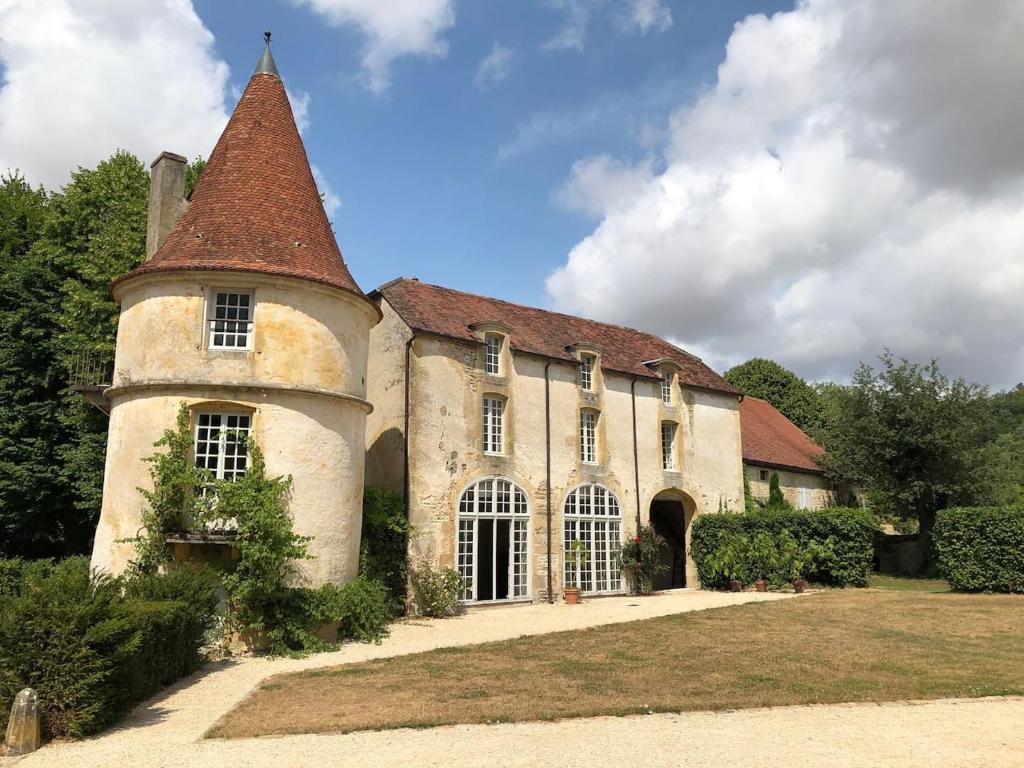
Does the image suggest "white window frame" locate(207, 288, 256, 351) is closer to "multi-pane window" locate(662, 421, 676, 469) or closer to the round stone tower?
the round stone tower

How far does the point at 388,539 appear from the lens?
17.7 meters

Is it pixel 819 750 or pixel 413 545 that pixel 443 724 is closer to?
pixel 819 750

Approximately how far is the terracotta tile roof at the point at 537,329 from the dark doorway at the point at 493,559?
4.85 m

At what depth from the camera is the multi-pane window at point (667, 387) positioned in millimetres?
24906

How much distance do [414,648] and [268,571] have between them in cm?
283

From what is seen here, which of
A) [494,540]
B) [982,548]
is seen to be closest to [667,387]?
[494,540]

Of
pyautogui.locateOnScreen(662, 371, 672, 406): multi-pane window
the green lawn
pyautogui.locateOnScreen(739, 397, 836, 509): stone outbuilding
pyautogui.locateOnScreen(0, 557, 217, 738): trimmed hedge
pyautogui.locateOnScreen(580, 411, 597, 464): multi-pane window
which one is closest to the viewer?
pyautogui.locateOnScreen(0, 557, 217, 738): trimmed hedge

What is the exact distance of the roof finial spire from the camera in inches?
687

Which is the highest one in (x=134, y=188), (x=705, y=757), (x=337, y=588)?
(x=134, y=188)

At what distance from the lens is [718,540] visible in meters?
23.9

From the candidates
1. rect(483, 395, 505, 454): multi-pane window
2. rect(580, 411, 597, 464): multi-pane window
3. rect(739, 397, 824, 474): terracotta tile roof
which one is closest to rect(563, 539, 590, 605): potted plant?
rect(580, 411, 597, 464): multi-pane window

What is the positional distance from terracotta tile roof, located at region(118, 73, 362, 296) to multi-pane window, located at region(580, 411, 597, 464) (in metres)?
9.25

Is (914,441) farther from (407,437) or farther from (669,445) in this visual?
(407,437)

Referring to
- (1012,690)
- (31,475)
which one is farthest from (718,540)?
(31,475)
